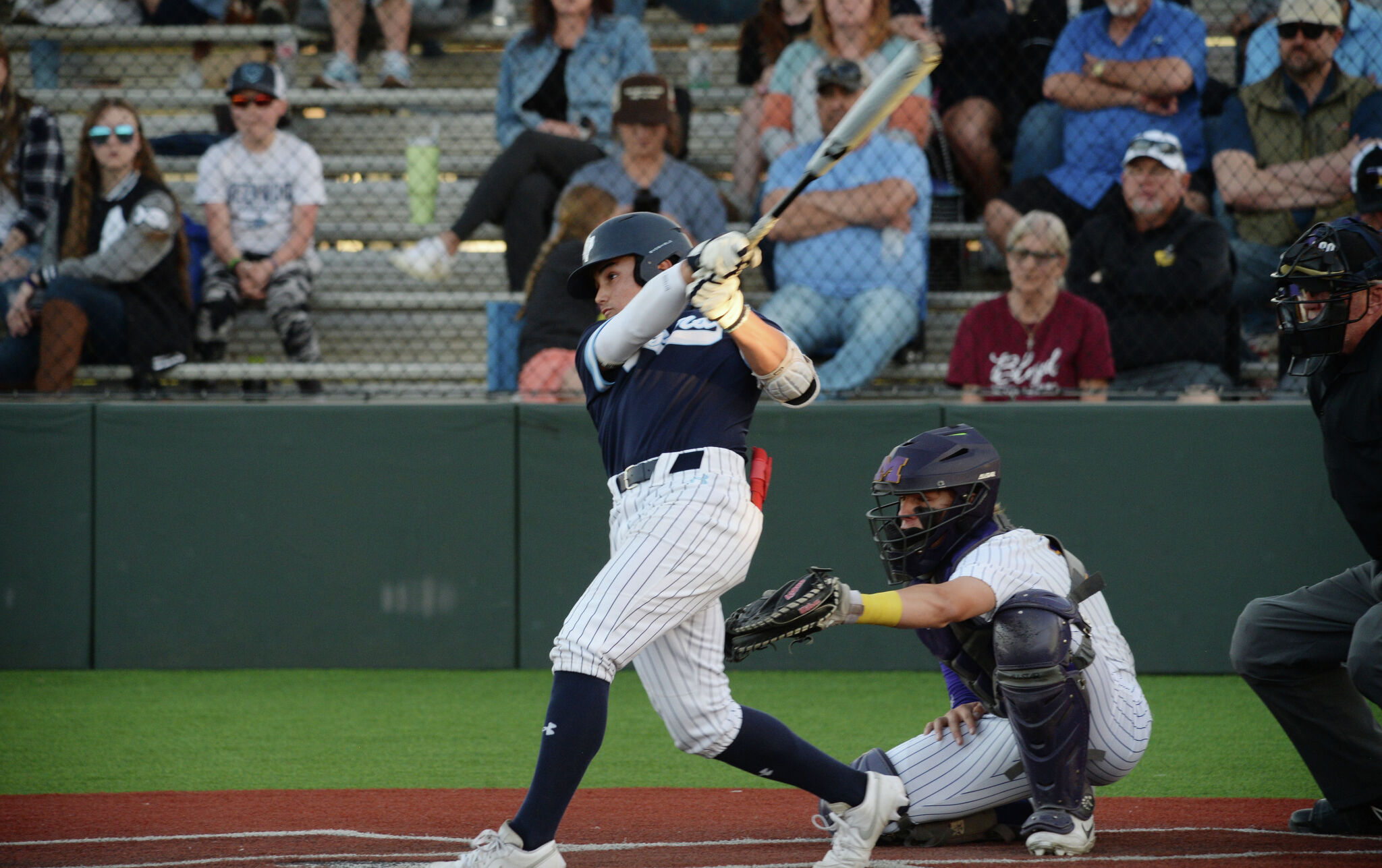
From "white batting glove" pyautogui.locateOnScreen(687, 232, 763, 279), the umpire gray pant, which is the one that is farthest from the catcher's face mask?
the umpire gray pant

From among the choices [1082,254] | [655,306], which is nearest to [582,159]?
[1082,254]

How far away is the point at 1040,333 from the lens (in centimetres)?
626

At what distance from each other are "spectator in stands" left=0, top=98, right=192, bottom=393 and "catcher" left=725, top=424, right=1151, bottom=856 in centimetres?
484

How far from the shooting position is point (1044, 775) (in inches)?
126

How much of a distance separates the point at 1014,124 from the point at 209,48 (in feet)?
17.7

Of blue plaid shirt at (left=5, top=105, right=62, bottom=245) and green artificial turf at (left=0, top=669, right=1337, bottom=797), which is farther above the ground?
blue plaid shirt at (left=5, top=105, right=62, bottom=245)

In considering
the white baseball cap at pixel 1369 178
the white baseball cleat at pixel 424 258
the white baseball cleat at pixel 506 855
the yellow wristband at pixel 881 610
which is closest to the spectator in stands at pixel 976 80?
the white baseball cap at pixel 1369 178

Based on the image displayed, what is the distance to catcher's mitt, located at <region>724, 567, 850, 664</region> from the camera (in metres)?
2.73

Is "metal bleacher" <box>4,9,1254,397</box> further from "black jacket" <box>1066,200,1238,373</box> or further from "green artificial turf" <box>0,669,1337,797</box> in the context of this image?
"green artificial turf" <box>0,669,1337,797</box>

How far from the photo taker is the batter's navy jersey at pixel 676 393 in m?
3.10

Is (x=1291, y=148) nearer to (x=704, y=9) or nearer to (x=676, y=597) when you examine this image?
(x=704, y=9)

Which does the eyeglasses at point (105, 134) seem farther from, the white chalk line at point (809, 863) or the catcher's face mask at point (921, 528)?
the catcher's face mask at point (921, 528)

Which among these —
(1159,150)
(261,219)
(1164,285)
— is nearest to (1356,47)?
(1159,150)

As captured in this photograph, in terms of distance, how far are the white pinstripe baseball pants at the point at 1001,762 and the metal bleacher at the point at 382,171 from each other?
3433 millimetres
